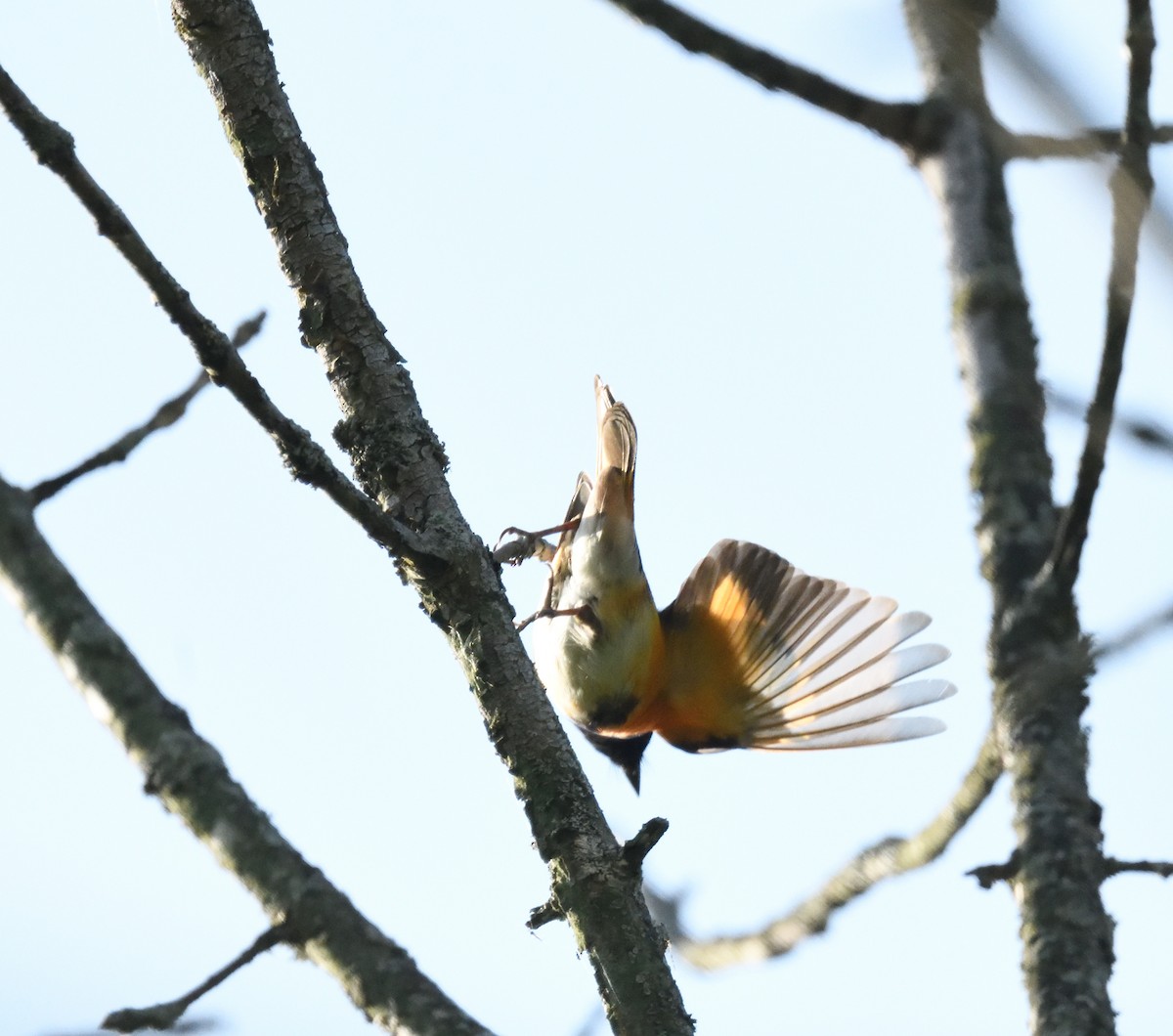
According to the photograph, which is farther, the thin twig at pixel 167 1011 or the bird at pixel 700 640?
the bird at pixel 700 640

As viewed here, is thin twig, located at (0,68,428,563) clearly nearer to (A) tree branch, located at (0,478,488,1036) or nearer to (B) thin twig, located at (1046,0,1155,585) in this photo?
(A) tree branch, located at (0,478,488,1036)

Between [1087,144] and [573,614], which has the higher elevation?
[573,614]

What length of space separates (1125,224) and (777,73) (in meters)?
2.40

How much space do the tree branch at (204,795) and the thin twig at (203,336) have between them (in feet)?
1.45

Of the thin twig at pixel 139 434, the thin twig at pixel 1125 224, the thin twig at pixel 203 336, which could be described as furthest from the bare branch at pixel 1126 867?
the thin twig at pixel 139 434

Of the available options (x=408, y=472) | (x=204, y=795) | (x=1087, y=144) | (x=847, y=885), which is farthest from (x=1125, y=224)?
(x=847, y=885)

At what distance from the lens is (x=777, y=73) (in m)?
3.47

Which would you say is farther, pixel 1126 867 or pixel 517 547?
pixel 517 547

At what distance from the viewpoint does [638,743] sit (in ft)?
17.6

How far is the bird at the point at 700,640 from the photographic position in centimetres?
487

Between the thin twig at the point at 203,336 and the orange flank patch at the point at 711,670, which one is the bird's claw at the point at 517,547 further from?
the thin twig at the point at 203,336

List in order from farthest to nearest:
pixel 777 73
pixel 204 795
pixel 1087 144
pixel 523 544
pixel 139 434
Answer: pixel 523 544 → pixel 777 73 → pixel 139 434 → pixel 204 795 → pixel 1087 144

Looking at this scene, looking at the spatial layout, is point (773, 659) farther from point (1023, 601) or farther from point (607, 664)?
point (1023, 601)

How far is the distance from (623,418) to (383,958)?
3567mm
